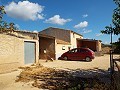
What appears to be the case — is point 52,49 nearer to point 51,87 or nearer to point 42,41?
point 42,41

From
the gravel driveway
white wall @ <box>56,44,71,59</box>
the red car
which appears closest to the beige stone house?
the gravel driveway

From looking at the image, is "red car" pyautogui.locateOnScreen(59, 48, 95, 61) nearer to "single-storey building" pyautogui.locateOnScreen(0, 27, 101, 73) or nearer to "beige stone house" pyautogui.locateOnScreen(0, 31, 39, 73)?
"single-storey building" pyautogui.locateOnScreen(0, 27, 101, 73)

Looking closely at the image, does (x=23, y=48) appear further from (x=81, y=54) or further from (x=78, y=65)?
(x=81, y=54)

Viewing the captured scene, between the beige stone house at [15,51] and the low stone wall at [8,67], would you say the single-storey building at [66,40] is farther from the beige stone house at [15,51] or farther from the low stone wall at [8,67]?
the low stone wall at [8,67]

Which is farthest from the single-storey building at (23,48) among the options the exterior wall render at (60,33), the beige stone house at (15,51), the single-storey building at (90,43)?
the single-storey building at (90,43)

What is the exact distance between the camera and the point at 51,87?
1098 cm

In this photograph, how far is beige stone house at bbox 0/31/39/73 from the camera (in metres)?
16.2

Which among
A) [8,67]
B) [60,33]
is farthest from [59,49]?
[8,67]

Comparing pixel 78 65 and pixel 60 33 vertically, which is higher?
pixel 60 33

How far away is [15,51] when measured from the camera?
17844mm

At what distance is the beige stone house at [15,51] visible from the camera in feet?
53.2

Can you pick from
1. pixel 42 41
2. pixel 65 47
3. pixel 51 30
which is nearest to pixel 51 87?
pixel 42 41

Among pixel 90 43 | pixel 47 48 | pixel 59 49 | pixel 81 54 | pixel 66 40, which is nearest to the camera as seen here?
pixel 81 54

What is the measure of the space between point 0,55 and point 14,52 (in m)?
1.91
